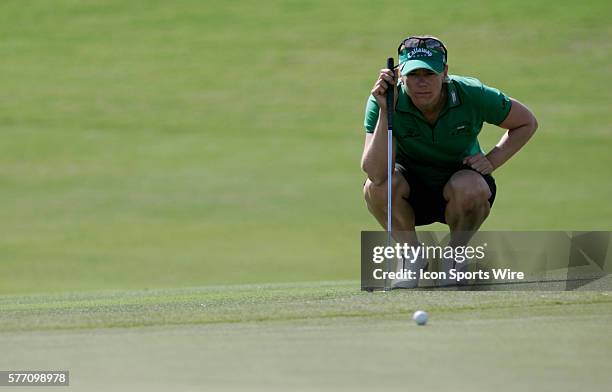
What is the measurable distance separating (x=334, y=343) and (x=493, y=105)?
2.25 metres

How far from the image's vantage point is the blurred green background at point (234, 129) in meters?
15.2

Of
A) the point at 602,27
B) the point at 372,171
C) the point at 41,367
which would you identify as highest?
the point at 602,27

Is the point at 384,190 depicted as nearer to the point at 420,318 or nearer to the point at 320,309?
the point at 320,309

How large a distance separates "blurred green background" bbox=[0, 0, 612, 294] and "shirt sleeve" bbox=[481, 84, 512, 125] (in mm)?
8008

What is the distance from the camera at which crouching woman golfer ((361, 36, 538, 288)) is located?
5.11 meters

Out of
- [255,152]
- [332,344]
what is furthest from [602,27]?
[332,344]

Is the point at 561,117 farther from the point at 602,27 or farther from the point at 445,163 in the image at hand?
the point at 445,163

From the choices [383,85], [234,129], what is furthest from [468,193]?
[234,129]

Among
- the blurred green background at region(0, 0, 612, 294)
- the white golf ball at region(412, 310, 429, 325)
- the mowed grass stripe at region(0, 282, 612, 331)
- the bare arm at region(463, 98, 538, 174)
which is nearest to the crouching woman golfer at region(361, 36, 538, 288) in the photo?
the bare arm at region(463, 98, 538, 174)

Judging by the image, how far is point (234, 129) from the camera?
800 inches

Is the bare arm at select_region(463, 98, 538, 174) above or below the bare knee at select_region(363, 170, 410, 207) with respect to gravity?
above

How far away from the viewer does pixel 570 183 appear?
1811 cm

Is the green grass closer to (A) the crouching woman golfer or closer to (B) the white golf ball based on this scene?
(B) the white golf ball

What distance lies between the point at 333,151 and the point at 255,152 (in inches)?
48.0
